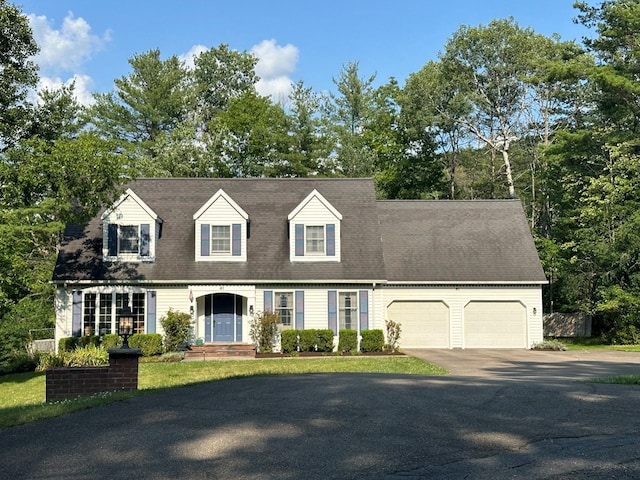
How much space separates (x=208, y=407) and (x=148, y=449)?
2.33m

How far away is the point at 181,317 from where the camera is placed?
2514 cm

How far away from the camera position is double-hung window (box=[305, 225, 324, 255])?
27016 millimetres

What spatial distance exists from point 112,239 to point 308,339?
9.03 m

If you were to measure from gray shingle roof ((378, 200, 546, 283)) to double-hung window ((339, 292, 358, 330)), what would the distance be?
6.77 feet

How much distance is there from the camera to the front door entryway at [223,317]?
26391 mm

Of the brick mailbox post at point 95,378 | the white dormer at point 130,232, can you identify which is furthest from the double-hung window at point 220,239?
the brick mailbox post at point 95,378

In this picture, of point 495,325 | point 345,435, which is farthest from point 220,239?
point 345,435

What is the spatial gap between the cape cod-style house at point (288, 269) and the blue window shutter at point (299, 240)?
0.04m

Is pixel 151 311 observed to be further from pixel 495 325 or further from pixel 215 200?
pixel 495 325

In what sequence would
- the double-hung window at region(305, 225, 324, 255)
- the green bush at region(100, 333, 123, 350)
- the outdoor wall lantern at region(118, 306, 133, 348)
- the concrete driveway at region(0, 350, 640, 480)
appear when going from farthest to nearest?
the double-hung window at region(305, 225, 324, 255) < the green bush at region(100, 333, 123, 350) < the outdoor wall lantern at region(118, 306, 133, 348) < the concrete driveway at region(0, 350, 640, 480)

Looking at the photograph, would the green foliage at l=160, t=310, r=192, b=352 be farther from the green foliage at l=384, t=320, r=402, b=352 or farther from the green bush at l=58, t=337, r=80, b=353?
the green foliage at l=384, t=320, r=402, b=352

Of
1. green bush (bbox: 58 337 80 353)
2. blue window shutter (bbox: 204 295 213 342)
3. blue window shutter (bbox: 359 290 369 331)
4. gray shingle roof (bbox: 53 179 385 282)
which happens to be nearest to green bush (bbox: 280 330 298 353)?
gray shingle roof (bbox: 53 179 385 282)

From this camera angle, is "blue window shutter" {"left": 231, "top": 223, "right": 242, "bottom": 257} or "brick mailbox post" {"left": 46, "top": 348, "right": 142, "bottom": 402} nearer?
"brick mailbox post" {"left": 46, "top": 348, "right": 142, "bottom": 402}

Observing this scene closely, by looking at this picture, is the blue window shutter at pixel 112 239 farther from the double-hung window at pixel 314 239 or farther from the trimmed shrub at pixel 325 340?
the trimmed shrub at pixel 325 340
